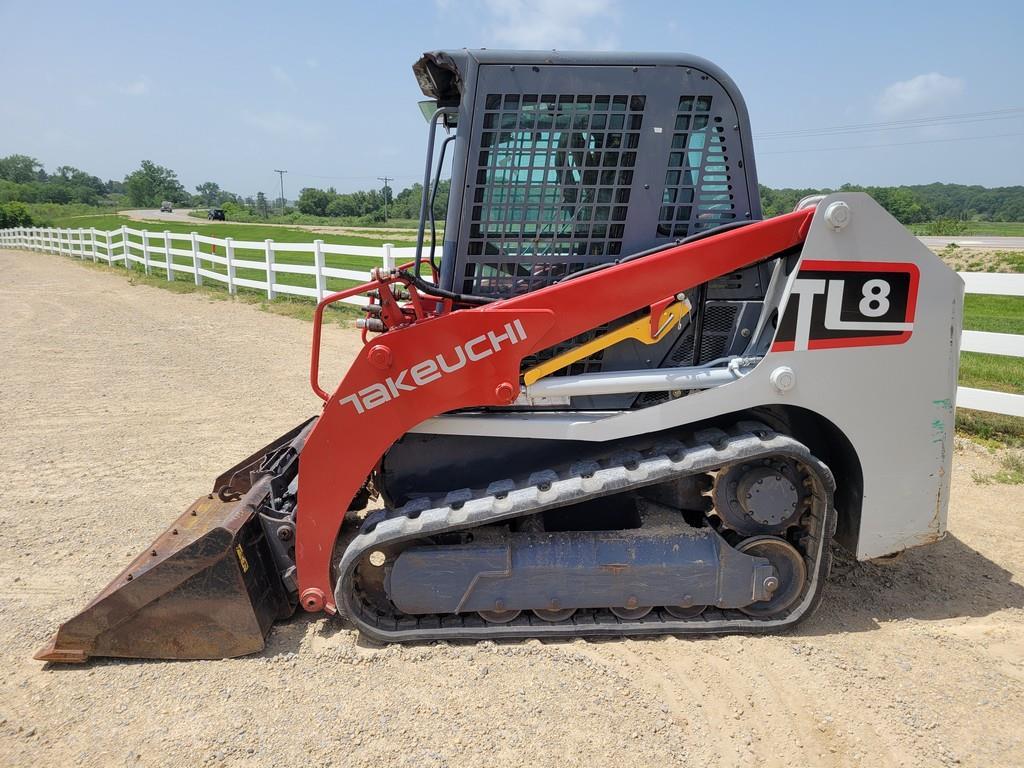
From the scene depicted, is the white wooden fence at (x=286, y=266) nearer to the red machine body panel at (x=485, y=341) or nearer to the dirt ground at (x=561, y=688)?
the dirt ground at (x=561, y=688)

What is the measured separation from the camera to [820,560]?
10.9 ft

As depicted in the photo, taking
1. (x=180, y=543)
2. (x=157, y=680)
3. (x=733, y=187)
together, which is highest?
(x=733, y=187)

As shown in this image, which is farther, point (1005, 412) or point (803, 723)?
point (1005, 412)

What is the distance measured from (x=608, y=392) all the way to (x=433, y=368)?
32.5 inches

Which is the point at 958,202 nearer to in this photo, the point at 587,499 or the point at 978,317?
the point at 978,317

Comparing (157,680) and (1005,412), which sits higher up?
(1005,412)

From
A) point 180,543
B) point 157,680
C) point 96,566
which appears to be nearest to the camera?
point 157,680

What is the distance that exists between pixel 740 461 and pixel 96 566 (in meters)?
3.73

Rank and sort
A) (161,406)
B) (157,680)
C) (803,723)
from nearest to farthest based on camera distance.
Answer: (803,723)
(157,680)
(161,406)

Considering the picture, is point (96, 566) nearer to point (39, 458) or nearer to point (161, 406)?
point (39, 458)

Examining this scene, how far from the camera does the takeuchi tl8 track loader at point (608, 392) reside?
321 cm

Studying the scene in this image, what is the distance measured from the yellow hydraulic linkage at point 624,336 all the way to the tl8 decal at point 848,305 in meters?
0.46

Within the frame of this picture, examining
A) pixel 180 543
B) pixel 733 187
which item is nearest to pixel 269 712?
pixel 180 543

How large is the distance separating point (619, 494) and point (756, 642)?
928mm
